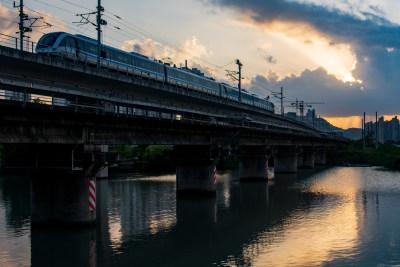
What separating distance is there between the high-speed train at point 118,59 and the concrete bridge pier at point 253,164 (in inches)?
484

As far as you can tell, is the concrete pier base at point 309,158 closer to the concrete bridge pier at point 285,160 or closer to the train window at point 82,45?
the concrete bridge pier at point 285,160

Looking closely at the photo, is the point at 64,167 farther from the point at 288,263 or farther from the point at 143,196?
the point at 143,196

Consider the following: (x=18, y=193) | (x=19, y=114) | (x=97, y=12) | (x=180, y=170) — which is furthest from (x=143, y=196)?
(x=19, y=114)

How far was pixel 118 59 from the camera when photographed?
164 feet

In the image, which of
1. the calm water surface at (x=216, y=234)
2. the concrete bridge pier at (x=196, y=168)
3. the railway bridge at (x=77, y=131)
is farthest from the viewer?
the concrete bridge pier at (x=196, y=168)

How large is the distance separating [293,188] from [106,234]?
36.7 metres

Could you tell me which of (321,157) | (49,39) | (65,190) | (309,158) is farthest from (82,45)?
(321,157)

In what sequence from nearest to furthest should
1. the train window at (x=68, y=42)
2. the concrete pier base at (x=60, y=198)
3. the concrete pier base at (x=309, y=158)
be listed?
the concrete pier base at (x=60, y=198), the train window at (x=68, y=42), the concrete pier base at (x=309, y=158)

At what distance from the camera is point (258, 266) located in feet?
71.5

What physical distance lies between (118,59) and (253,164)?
102 feet

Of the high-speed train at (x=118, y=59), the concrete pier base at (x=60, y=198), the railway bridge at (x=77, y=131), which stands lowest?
the concrete pier base at (x=60, y=198)

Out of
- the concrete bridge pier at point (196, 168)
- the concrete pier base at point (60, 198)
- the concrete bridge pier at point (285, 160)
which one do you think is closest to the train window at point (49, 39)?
the concrete bridge pier at point (196, 168)

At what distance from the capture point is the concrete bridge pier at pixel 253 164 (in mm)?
68319

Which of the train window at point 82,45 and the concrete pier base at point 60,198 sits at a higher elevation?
the train window at point 82,45
